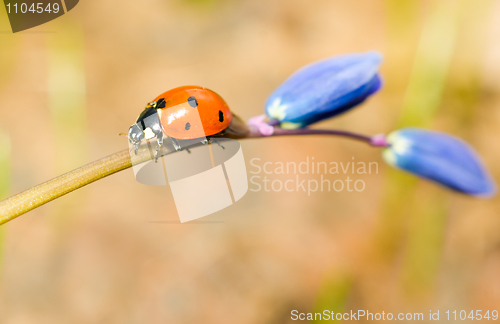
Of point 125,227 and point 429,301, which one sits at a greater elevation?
point 125,227

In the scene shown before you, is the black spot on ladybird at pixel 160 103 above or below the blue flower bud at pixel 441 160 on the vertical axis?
above

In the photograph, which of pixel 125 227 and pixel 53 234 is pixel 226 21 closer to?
pixel 125 227

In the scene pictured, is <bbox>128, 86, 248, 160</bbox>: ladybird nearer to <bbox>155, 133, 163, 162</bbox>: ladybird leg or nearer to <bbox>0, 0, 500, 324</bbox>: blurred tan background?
<bbox>155, 133, 163, 162</bbox>: ladybird leg

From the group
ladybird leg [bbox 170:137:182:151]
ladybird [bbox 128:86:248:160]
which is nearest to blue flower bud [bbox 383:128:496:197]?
ladybird [bbox 128:86:248:160]

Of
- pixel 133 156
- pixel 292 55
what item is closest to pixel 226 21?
pixel 292 55

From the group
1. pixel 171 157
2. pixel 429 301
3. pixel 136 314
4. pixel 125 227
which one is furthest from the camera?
pixel 429 301

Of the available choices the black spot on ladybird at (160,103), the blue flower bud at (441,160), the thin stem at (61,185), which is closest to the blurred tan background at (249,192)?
the blue flower bud at (441,160)

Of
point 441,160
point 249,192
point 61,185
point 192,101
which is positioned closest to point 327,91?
point 192,101

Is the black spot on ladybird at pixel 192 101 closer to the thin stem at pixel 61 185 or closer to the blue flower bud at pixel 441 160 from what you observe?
the thin stem at pixel 61 185
